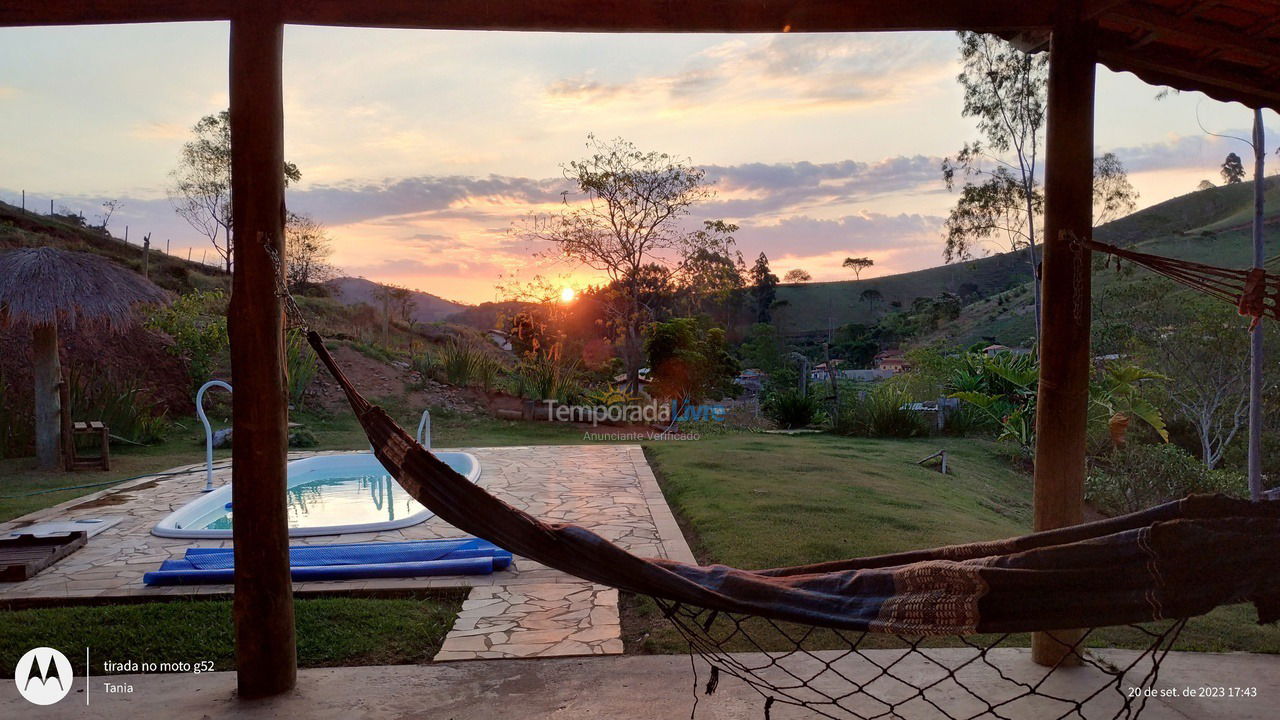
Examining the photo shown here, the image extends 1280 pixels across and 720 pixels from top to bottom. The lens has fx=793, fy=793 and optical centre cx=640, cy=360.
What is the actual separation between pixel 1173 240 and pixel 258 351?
1430 inches

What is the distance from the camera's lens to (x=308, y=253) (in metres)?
22.5

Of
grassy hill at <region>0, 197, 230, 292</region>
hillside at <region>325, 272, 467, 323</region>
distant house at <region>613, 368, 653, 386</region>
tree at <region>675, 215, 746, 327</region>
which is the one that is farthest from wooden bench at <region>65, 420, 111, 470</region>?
hillside at <region>325, 272, 467, 323</region>

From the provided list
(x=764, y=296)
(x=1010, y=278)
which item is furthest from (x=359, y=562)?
(x=1010, y=278)

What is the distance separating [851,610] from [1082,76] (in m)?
1.93

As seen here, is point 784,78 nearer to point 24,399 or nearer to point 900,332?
point 24,399

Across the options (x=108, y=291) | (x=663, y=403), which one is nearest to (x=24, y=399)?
(x=108, y=291)

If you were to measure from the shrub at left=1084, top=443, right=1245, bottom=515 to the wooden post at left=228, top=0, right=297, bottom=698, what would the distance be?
742cm

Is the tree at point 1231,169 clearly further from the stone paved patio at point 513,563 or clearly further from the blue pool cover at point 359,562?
the blue pool cover at point 359,562

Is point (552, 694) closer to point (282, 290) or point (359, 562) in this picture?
point (282, 290)

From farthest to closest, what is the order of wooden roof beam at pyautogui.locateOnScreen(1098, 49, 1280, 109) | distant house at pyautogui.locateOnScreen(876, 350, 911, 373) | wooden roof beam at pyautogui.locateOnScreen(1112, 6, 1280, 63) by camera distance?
distant house at pyautogui.locateOnScreen(876, 350, 911, 373), wooden roof beam at pyautogui.locateOnScreen(1098, 49, 1280, 109), wooden roof beam at pyautogui.locateOnScreen(1112, 6, 1280, 63)

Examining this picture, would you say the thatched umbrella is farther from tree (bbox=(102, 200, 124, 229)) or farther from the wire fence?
tree (bbox=(102, 200, 124, 229))

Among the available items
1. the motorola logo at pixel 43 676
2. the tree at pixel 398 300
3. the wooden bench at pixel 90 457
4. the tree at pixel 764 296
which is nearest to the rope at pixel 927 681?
the motorola logo at pixel 43 676

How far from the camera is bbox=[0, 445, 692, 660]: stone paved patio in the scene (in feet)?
10.3

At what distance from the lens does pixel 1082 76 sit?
2.56 metres
